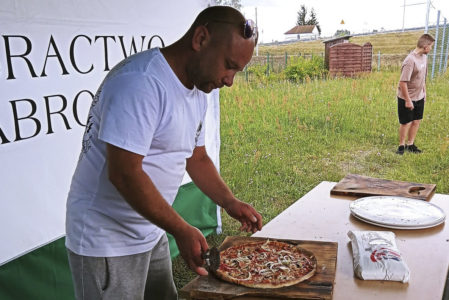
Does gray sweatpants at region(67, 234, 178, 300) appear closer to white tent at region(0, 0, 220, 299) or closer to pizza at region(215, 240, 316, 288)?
pizza at region(215, 240, 316, 288)

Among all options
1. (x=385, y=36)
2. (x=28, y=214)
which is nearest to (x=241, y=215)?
(x=28, y=214)

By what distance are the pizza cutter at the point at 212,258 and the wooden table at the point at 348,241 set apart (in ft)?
1.15

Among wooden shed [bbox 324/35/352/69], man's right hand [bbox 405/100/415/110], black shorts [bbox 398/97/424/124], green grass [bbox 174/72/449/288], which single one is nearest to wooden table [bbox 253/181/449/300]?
green grass [bbox 174/72/449/288]

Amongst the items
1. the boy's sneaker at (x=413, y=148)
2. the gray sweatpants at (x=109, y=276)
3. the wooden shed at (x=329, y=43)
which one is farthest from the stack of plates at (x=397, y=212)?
the wooden shed at (x=329, y=43)

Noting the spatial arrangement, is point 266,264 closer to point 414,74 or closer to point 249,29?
point 249,29

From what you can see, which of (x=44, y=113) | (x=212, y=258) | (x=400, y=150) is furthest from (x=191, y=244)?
(x=400, y=150)

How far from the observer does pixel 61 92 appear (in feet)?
7.14

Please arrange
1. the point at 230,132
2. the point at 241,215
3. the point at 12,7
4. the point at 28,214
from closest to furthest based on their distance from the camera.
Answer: the point at 241,215 → the point at 12,7 → the point at 28,214 → the point at 230,132

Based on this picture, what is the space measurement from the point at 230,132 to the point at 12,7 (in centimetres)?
456

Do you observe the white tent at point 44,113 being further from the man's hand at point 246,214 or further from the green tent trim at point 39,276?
the man's hand at point 246,214

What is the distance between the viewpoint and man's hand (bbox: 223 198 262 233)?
1.61 meters

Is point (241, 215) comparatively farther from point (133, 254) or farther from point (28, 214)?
point (28, 214)

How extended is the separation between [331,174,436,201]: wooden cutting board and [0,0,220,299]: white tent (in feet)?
4.46

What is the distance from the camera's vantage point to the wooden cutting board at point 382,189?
210 cm
